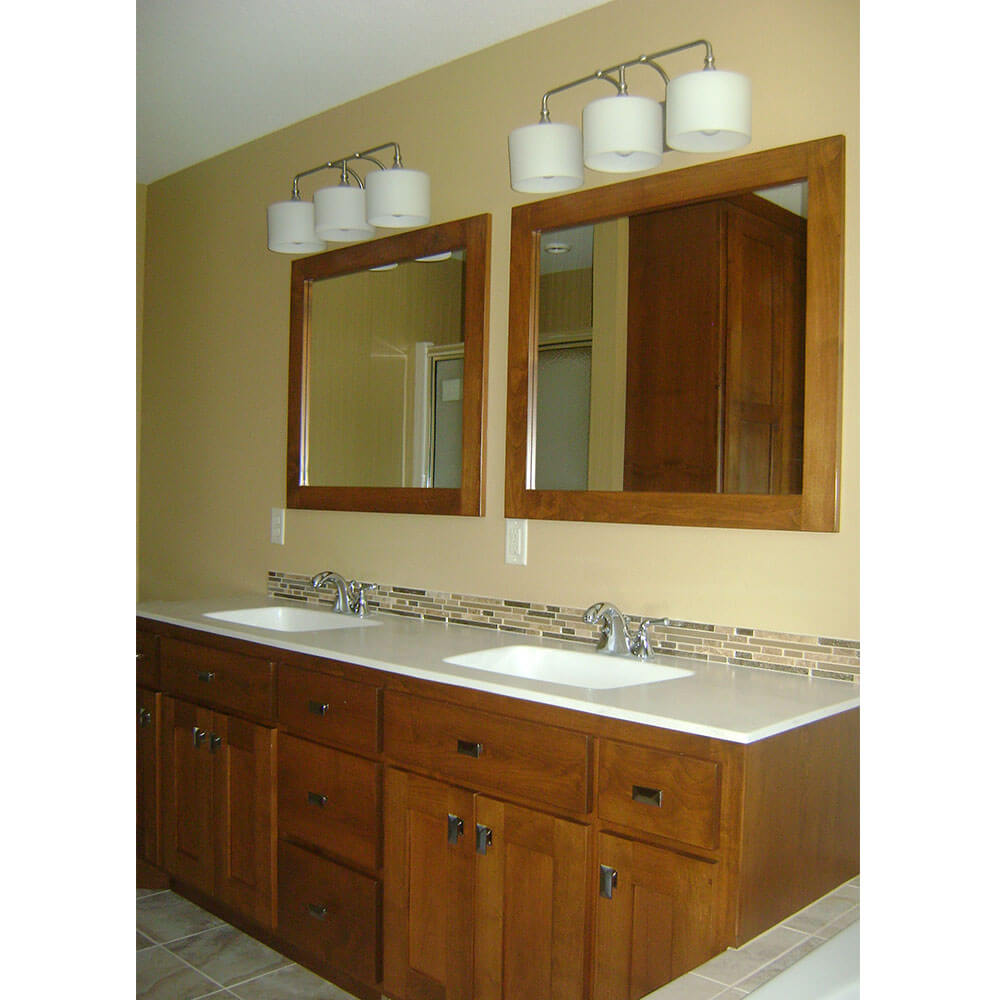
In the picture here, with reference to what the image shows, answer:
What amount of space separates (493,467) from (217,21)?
4.38 feet

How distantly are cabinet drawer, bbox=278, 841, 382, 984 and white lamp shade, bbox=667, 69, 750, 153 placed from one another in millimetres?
1730

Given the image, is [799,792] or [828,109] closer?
[799,792]

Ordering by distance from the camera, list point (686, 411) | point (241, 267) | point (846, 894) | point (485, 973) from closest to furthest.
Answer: point (846, 894) < point (485, 973) < point (686, 411) < point (241, 267)

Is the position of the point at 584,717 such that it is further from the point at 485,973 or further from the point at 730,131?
the point at 730,131

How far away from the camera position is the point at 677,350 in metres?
2.22

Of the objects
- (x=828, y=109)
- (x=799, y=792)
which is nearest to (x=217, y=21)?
(x=828, y=109)

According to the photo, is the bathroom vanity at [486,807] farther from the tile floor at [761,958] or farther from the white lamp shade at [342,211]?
the white lamp shade at [342,211]

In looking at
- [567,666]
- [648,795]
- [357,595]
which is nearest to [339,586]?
[357,595]

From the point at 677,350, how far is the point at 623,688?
802 mm

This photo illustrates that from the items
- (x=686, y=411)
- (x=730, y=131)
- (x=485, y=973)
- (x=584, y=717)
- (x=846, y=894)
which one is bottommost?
(x=485, y=973)

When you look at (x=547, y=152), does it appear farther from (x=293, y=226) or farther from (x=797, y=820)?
(x=797, y=820)

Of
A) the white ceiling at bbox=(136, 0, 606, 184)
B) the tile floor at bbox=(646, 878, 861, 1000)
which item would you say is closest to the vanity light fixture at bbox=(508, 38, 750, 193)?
the white ceiling at bbox=(136, 0, 606, 184)

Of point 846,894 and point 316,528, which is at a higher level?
point 316,528

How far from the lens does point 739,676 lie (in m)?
1.99
